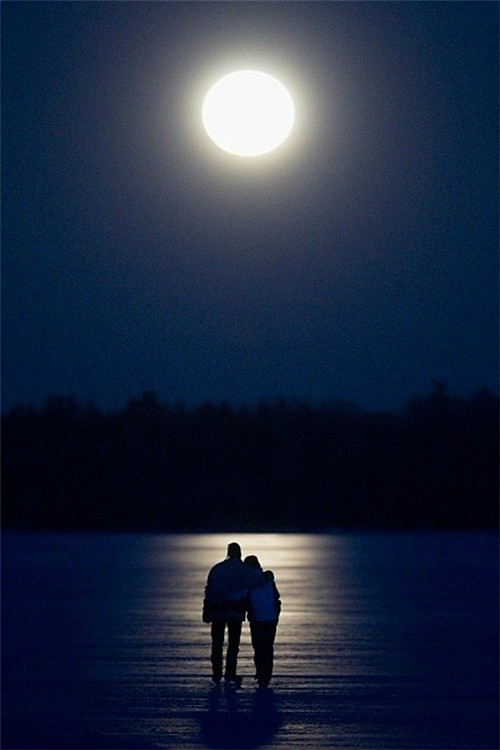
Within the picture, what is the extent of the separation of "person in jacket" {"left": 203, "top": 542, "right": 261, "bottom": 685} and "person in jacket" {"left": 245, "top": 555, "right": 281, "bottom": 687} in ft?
0.27

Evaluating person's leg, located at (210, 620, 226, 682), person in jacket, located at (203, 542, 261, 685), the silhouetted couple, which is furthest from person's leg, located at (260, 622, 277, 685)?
person's leg, located at (210, 620, 226, 682)

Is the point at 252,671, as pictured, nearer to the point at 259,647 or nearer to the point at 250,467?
the point at 259,647

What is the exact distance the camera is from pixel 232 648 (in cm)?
1648

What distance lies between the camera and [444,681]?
16.8 m

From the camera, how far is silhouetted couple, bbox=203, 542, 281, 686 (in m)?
16.5

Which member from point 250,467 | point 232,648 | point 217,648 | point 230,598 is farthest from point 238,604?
point 250,467

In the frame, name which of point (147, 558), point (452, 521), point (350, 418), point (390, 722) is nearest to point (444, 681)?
point (390, 722)

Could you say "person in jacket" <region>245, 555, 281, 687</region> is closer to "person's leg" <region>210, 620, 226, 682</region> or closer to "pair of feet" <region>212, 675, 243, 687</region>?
"pair of feet" <region>212, 675, 243, 687</region>

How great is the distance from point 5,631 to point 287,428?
Answer: 128179 millimetres

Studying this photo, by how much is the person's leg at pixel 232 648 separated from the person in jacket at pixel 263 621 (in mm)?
175

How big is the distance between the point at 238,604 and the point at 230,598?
0.11m

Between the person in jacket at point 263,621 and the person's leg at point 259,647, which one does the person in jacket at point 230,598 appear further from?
the person's leg at point 259,647

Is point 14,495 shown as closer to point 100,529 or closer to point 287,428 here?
point 100,529

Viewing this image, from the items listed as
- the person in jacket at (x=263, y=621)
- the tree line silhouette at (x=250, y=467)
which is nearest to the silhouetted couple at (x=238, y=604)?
the person in jacket at (x=263, y=621)
